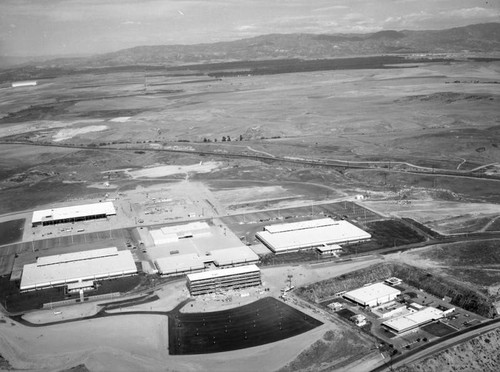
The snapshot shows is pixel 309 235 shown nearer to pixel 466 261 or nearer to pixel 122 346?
pixel 466 261

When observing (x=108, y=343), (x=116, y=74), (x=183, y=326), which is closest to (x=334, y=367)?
(x=183, y=326)

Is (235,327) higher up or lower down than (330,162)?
higher up

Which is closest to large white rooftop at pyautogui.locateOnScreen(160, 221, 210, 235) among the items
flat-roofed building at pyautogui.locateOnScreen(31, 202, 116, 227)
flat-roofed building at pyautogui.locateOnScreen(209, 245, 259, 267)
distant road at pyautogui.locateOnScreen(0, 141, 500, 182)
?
flat-roofed building at pyautogui.locateOnScreen(209, 245, 259, 267)

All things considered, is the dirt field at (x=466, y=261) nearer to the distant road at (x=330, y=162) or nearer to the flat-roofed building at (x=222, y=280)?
the flat-roofed building at (x=222, y=280)

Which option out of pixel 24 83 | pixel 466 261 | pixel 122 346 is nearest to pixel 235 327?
pixel 122 346

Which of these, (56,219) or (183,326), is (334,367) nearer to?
(183,326)

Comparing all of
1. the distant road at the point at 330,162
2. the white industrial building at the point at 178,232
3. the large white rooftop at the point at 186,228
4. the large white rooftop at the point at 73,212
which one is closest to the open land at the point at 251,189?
the distant road at the point at 330,162
